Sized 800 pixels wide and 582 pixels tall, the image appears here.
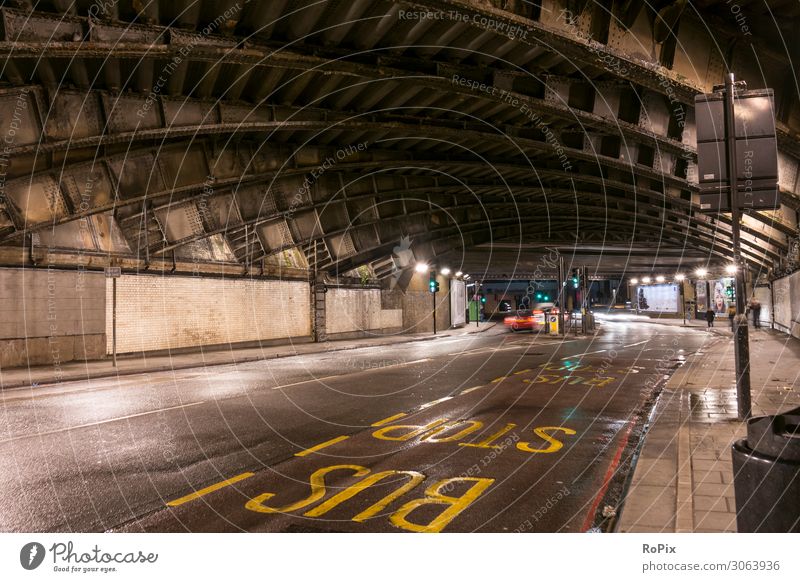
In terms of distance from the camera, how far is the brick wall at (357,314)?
105 feet

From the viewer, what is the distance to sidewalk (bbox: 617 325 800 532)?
4.75 meters

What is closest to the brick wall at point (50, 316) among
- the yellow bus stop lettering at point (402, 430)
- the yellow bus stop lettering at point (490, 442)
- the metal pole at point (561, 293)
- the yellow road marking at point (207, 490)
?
the yellow bus stop lettering at point (402, 430)

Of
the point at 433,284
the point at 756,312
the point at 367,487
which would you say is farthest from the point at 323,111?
the point at 756,312

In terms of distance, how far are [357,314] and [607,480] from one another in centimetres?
2820

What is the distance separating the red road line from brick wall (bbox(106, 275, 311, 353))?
17977 millimetres

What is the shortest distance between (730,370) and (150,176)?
18747mm

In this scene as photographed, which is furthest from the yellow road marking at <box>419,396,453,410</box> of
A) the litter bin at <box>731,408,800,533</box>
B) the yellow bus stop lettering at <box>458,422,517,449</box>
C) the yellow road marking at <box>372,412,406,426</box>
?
the litter bin at <box>731,408,800,533</box>

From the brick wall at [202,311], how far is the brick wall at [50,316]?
0.64 m

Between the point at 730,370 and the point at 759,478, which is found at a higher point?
the point at 759,478

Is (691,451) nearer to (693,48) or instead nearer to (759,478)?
(759,478)

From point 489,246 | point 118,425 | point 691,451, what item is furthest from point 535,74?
point 489,246

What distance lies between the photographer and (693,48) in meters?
12.4

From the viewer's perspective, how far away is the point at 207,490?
6.04 metres

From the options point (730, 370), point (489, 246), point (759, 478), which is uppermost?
point (489, 246)
